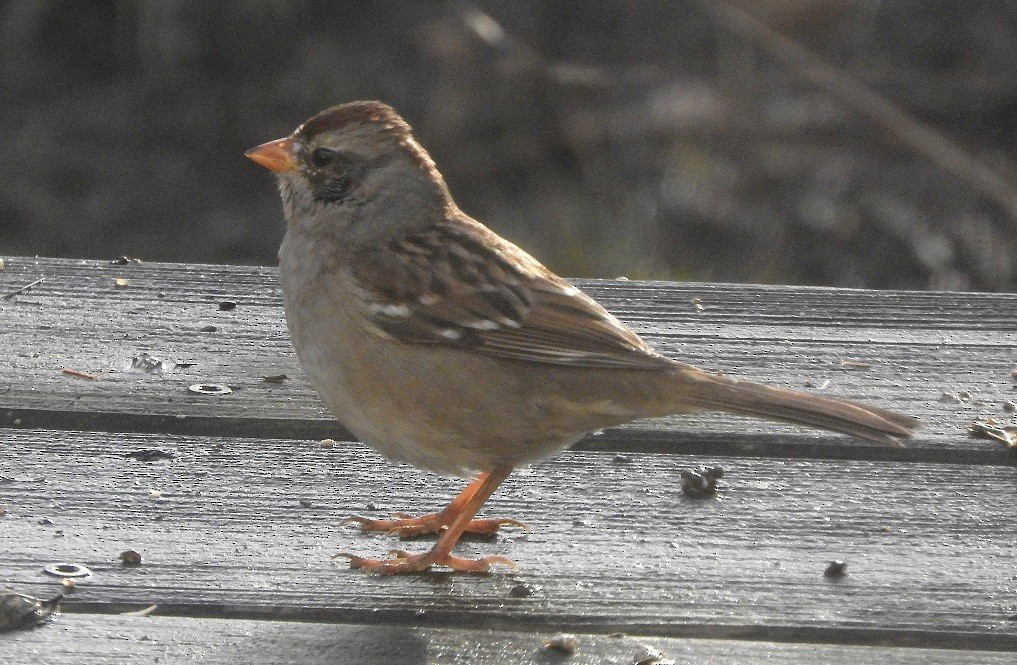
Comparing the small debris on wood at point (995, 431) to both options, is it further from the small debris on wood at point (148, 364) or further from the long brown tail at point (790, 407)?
the small debris on wood at point (148, 364)

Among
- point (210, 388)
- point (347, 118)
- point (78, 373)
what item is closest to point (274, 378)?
point (210, 388)

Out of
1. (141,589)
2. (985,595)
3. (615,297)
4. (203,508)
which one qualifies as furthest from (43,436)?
(985,595)

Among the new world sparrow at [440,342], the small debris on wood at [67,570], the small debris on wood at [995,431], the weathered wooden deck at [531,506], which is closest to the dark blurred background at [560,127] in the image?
the weathered wooden deck at [531,506]

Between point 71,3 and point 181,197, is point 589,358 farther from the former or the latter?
point 71,3

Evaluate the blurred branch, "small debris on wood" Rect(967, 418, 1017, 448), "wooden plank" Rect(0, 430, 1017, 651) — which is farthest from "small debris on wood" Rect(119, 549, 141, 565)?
the blurred branch

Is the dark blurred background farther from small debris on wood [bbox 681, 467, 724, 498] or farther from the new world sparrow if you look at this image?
small debris on wood [bbox 681, 467, 724, 498]

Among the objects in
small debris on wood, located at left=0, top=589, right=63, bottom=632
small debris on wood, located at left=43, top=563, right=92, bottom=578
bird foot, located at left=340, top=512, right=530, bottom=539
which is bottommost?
small debris on wood, located at left=0, top=589, right=63, bottom=632
